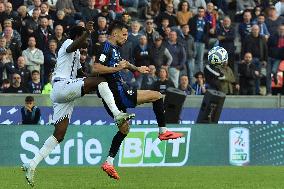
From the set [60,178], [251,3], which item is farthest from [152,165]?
[251,3]

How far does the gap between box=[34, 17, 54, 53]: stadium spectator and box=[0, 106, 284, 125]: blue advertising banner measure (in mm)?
2162

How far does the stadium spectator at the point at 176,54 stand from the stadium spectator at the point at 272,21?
10.8ft

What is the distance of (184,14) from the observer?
26312mm

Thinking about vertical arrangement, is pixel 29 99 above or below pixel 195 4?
below

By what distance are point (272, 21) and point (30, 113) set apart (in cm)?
915

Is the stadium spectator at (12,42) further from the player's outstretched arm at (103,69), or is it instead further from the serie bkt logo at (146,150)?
the player's outstretched arm at (103,69)

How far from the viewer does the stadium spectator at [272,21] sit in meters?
27.0

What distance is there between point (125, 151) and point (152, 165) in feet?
2.18

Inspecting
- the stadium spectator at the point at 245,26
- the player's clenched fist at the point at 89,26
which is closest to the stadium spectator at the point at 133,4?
the stadium spectator at the point at 245,26

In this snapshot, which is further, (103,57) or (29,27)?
(29,27)

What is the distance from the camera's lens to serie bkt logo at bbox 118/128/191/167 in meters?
20.4

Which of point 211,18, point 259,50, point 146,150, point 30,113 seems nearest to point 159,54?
point 211,18

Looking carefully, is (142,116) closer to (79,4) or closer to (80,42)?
(79,4)

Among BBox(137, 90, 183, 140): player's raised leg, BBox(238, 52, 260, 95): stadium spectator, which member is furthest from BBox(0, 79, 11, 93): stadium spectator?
BBox(137, 90, 183, 140): player's raised leg
